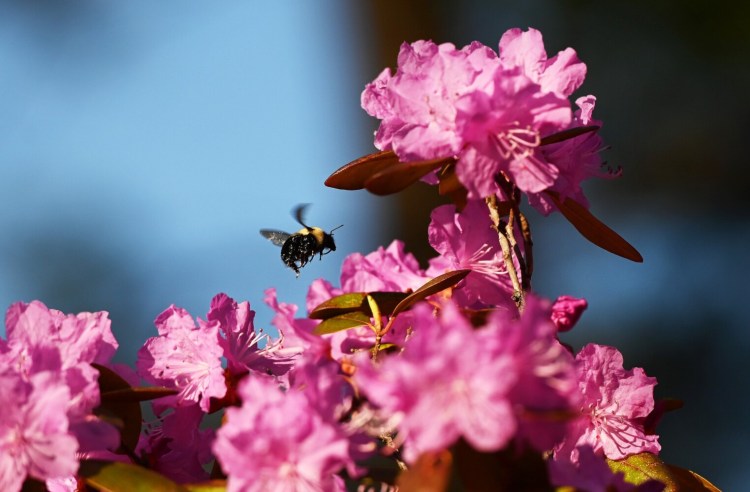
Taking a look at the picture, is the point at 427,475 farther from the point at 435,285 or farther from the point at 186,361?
the point at 186,361

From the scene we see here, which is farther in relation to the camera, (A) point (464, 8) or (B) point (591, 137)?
(A) point (464, 8)

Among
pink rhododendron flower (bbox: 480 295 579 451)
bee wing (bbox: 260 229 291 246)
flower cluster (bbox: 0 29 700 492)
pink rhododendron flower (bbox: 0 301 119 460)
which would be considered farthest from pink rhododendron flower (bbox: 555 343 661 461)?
bee wing (bbox: 260 229 291 246)

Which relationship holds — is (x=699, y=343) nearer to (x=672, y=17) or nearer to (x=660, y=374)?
(x=660, y=374)

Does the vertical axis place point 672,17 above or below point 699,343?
above

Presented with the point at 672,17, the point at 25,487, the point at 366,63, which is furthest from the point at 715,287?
the point at 25,487

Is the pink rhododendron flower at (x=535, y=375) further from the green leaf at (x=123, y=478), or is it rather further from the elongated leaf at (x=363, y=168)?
the elongated leaf at (x=363, y=168)

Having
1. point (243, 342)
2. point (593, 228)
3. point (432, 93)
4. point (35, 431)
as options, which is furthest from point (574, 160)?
point (35, 431)

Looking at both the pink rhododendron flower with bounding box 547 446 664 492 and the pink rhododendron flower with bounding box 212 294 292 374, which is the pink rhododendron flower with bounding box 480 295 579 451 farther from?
the pink rhododendron flower with bounding box 212 294 292 374
